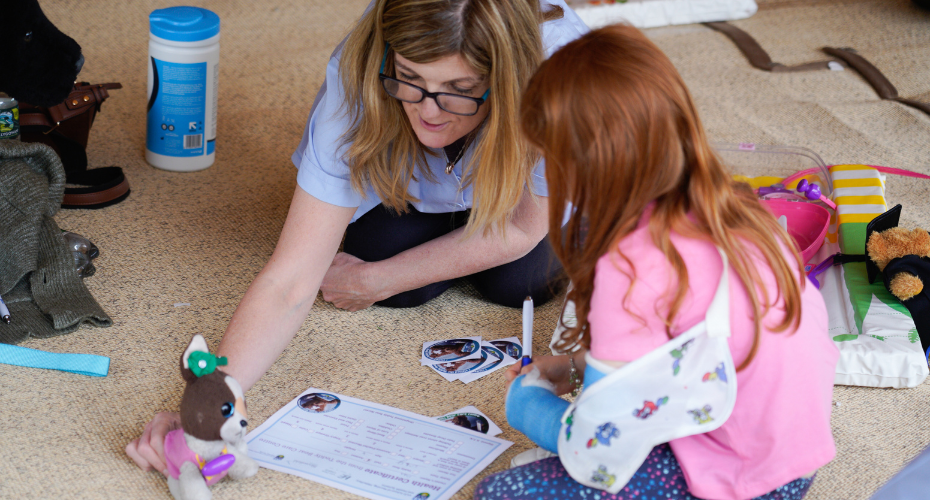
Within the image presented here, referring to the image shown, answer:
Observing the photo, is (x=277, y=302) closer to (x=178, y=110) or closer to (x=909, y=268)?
(x=178, y=110)

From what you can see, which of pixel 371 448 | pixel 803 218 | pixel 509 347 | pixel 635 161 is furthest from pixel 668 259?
pixel 803 218

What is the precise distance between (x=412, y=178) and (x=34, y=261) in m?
0.66

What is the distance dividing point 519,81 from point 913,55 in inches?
82.9

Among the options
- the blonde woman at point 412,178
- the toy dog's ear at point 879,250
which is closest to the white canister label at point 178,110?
the blonde woman at point 412,178

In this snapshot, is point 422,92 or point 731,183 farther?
point 422,92

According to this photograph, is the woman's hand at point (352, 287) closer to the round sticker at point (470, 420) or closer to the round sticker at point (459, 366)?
the round sticker at point (459, 366)

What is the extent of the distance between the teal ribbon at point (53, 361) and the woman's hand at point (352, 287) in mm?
390

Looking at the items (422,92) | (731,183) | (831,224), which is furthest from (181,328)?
(831,224)

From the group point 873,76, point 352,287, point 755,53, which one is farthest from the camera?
point 755,53

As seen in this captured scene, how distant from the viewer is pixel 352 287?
1.41 meters

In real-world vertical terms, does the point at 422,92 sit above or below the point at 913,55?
above

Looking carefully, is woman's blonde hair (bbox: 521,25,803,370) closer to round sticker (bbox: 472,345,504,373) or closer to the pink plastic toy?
round sticker (bbox: 472,345,504,373)

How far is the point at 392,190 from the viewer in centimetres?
124

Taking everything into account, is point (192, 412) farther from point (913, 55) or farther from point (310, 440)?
point (913, 55)
